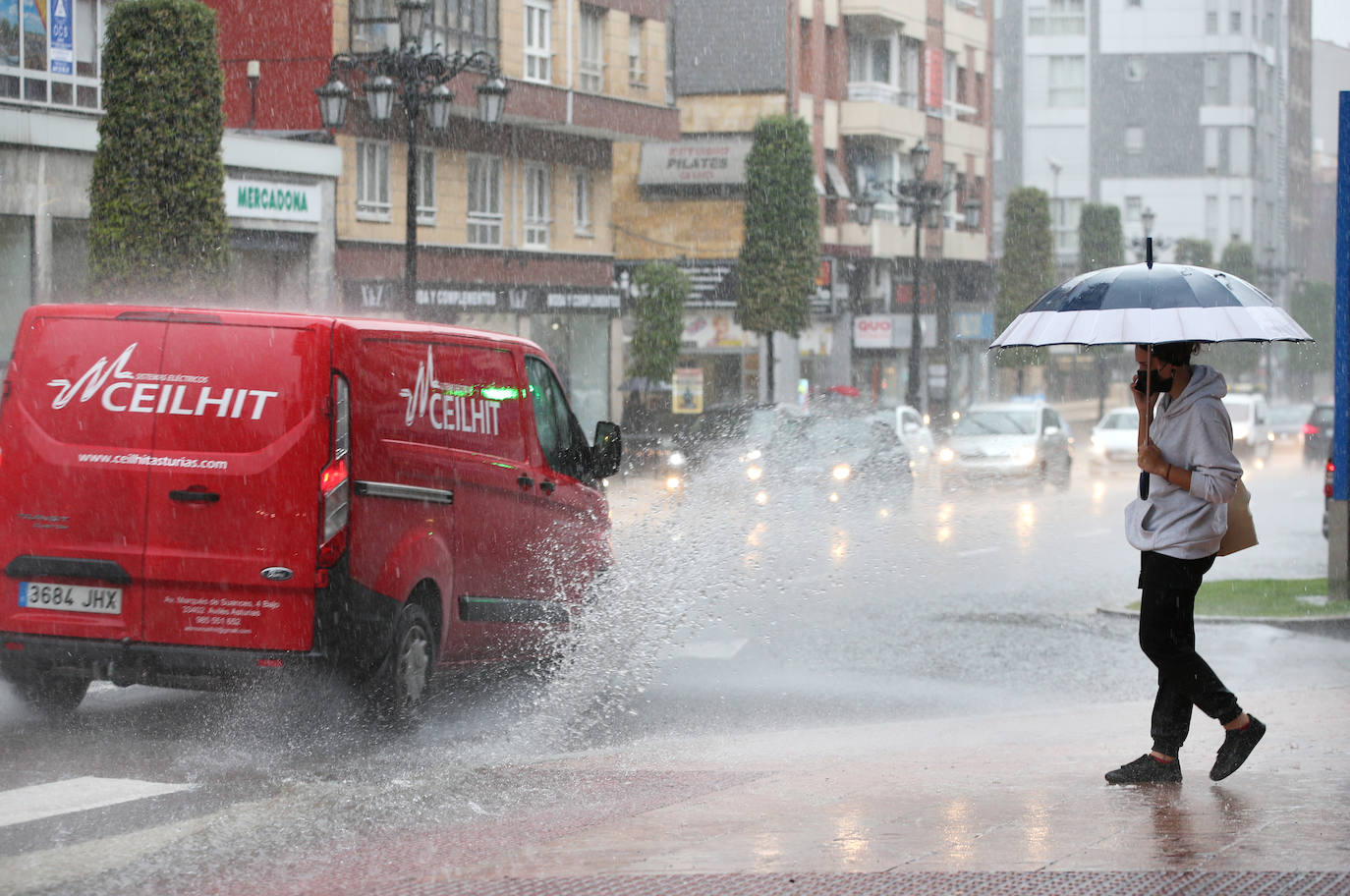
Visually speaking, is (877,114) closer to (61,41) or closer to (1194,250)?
(61,41)

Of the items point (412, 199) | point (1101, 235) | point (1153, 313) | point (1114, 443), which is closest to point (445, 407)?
point (1153, 313)

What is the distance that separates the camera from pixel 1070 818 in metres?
6.40

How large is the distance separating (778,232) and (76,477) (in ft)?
117

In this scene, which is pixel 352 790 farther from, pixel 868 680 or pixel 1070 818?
pixel 868 680

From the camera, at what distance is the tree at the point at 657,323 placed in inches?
1594

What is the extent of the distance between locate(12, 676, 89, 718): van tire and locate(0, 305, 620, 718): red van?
126mm

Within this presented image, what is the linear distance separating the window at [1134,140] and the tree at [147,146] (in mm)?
84651

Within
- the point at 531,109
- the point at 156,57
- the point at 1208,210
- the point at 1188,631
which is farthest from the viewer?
the point at 1208,210

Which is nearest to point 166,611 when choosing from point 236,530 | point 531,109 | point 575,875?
point 236,530

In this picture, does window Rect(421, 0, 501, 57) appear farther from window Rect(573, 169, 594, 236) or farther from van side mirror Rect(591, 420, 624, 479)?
van side mirror Rect(591, 420, 624, 479)

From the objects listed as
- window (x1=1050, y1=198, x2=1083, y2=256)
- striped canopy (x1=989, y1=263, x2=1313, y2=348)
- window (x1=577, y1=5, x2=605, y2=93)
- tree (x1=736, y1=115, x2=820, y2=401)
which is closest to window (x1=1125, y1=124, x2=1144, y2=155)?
window (x1=1050, y1=198, x2=1083, y2=256)

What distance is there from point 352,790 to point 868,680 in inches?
182

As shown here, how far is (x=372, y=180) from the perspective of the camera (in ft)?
112

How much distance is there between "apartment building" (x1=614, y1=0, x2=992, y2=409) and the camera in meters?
49.6
